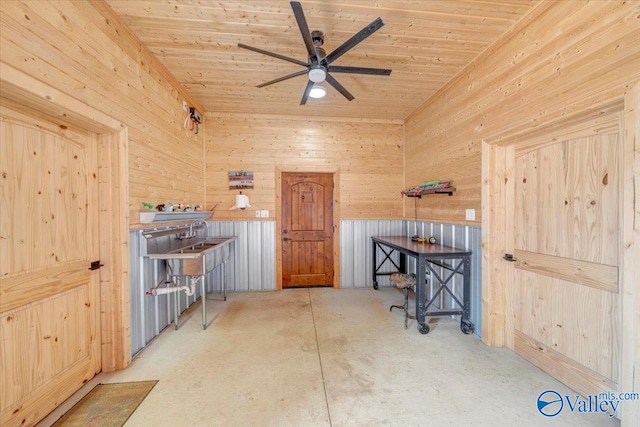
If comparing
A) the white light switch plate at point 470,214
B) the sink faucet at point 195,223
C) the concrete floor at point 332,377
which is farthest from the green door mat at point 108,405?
the white light switch plate at point 470,214

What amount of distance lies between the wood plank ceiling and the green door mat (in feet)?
9.56

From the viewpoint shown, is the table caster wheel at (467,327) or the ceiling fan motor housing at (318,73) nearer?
the ceiling fan motor housing at (318,73)

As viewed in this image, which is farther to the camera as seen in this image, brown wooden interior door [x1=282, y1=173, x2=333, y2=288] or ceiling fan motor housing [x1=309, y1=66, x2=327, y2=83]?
brown wooden interior door [x1=282, y1=173, x2=333, y2=288]

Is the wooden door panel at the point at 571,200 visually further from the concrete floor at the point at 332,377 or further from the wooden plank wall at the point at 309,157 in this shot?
the wooden plank wall at the point at 309,157

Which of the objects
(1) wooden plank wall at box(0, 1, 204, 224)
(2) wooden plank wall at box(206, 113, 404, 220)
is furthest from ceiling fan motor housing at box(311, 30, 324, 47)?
(2) wooden plank wall at box(206, 113, 404, 220)

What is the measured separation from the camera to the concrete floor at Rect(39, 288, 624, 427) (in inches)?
62.0

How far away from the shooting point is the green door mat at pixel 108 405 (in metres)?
1.54

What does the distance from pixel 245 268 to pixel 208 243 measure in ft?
3.02

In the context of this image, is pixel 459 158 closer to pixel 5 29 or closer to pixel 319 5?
pixel 319 5

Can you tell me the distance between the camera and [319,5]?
1900 millimetres

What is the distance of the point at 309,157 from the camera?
4.15 meters

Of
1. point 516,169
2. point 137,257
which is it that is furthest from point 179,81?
point 516,169

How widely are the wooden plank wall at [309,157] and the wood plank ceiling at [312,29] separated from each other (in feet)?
2.55

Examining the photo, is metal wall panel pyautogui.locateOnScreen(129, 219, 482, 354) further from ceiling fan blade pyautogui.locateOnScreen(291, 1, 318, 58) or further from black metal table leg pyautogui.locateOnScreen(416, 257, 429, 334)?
ceiling fan blade pyautogui.locateOnScreen(291, 1, 318, 58)
